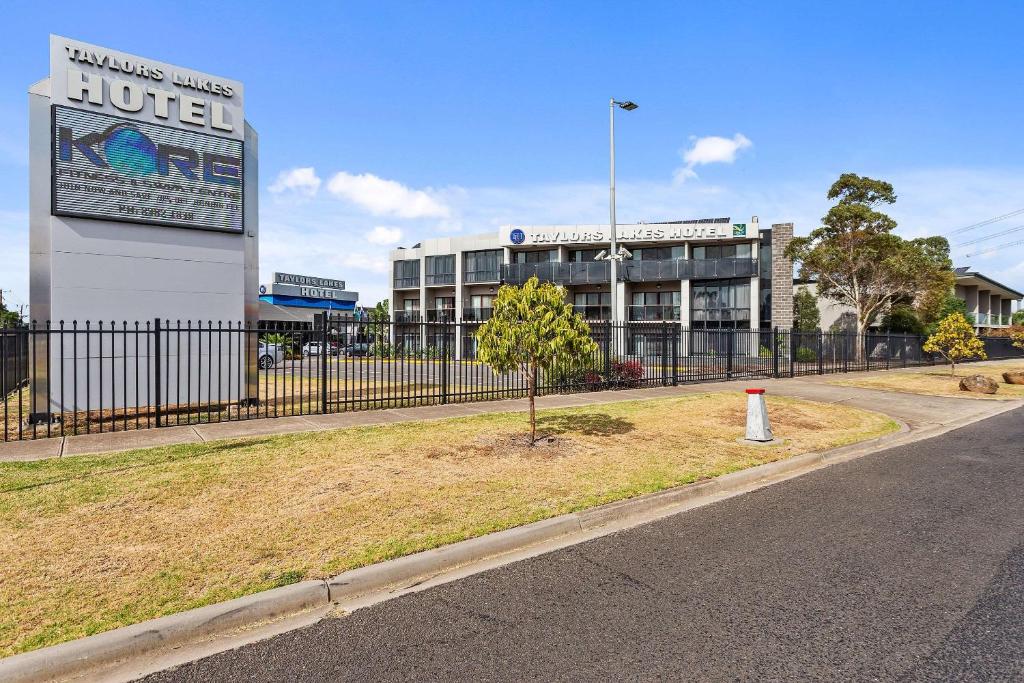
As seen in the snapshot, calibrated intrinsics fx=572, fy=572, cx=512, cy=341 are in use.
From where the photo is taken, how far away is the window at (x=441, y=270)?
4591cm

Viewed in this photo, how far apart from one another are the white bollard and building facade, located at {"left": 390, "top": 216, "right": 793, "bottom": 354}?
84.2 feet

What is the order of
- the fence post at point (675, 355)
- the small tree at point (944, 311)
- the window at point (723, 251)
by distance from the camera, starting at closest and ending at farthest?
1. the fence post at point (675, 355)
2. the window at point (723, 251)
3. the small tree at point (944, 311)

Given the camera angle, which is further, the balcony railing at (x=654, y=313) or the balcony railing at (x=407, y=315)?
the balcony railing at (x=407, y=315)

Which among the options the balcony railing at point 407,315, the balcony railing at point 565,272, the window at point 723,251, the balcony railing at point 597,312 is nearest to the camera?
the window at point 723,251

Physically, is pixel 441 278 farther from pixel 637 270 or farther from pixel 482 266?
pixel 637 270

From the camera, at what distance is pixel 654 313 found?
41031 millimetres

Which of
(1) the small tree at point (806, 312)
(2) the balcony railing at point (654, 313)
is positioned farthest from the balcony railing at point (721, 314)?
(1) the small tree at point (806, 312)

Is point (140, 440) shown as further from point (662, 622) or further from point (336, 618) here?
point (662, 622)

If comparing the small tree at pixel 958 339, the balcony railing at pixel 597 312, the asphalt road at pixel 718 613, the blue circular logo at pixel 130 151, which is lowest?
the asphalt road at pixel 718 613

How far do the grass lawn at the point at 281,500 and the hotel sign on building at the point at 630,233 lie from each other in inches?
1169

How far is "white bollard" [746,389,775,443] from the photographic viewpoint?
9.30 meters

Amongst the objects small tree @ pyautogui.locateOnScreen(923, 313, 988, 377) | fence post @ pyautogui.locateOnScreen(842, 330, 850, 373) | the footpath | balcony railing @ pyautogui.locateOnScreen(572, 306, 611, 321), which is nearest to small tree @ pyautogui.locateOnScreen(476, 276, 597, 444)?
the footpath

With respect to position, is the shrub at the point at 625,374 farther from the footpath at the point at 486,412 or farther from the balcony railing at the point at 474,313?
the balcony railing at the point at 474,313

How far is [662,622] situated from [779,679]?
77cm
